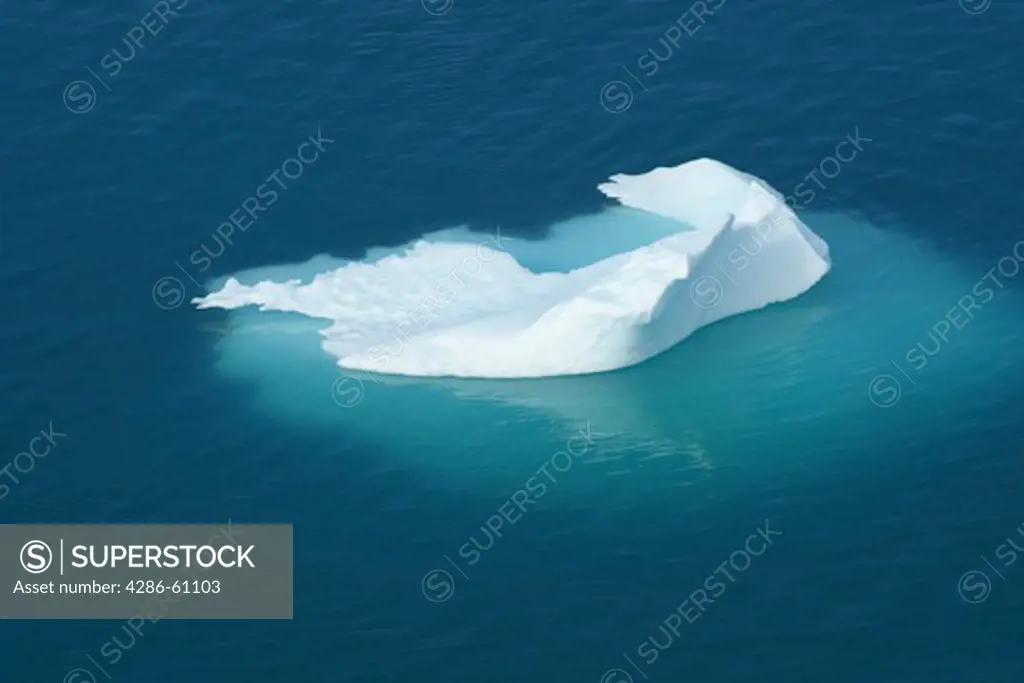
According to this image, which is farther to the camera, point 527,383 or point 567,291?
point 567,291

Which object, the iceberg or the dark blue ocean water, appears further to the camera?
the iceberg

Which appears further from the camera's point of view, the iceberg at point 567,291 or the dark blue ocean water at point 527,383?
the iceberg at point 567,291

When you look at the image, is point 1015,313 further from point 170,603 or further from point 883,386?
point 170,603

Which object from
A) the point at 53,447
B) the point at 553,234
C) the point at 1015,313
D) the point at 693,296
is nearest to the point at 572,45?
the point at 553,234
